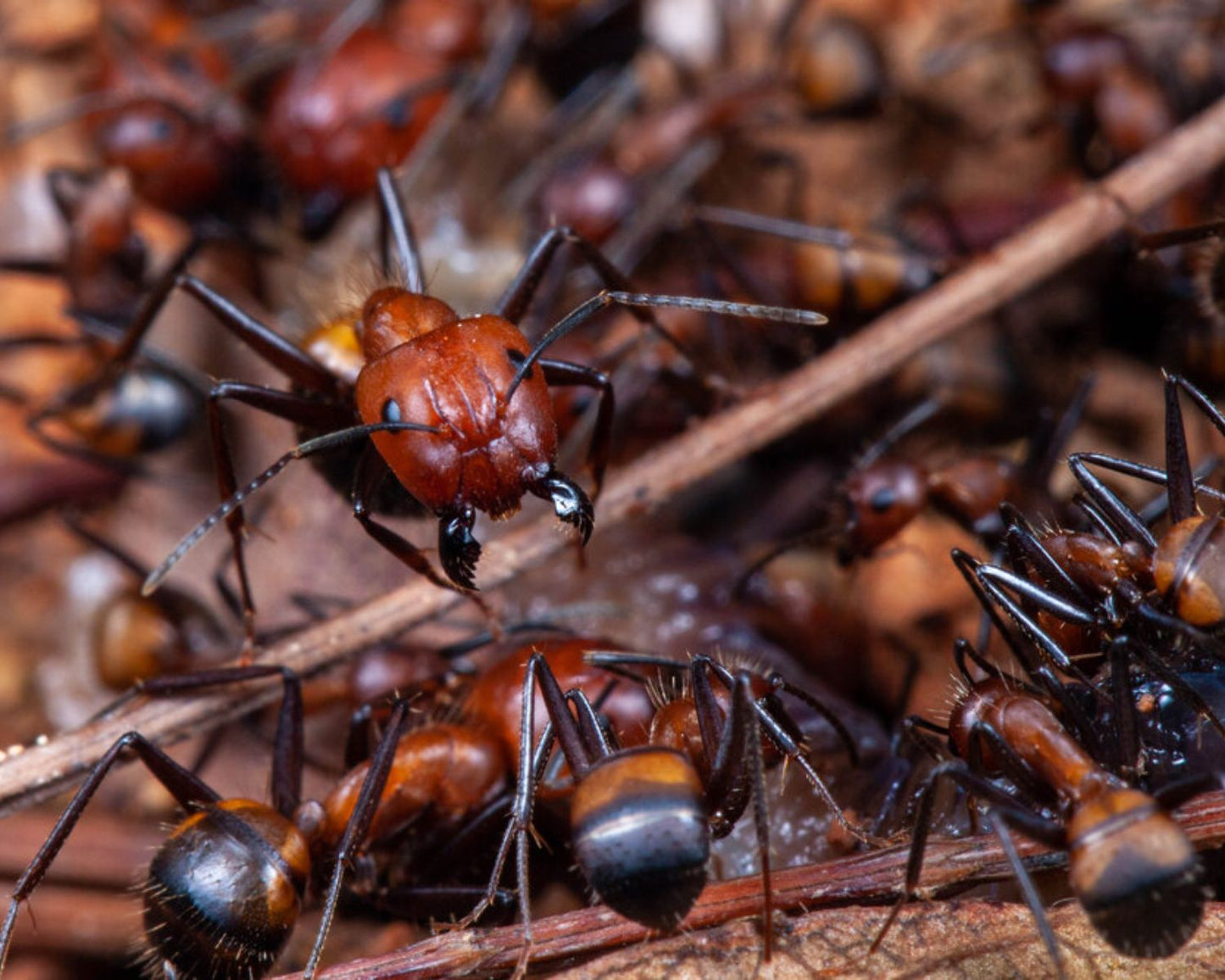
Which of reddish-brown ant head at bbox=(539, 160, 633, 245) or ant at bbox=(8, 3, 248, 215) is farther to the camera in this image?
ant at bbox=(8, 3, 248, 215)

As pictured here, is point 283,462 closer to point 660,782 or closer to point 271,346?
point 271,346

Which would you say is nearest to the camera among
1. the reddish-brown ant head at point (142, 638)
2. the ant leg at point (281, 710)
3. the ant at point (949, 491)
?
the ant leg at point (281, 710)

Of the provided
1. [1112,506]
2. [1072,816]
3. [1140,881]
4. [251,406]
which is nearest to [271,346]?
[251,406]

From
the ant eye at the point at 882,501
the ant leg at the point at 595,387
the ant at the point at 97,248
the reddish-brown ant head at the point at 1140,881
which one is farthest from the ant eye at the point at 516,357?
the ant at the point at 97,248

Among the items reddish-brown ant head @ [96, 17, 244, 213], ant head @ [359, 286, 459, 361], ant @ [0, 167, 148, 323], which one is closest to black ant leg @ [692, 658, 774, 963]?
ant head @ [359, 286, 459, 361]

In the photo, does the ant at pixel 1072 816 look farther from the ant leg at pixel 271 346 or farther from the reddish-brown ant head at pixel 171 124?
the reddish-brown ant head at pixel 171 124

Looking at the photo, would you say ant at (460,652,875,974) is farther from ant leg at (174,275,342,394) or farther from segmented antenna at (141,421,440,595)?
ant leg at (174,275,342,394)
